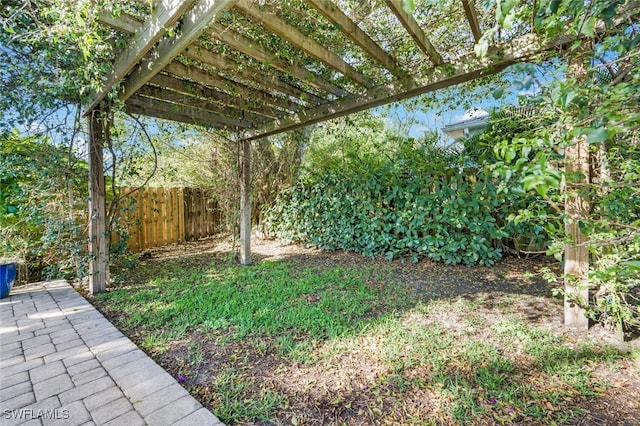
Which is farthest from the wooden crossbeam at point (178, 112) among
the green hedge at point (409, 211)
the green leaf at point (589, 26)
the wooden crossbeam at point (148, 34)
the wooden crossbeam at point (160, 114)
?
the green leaf at point (589, 26)

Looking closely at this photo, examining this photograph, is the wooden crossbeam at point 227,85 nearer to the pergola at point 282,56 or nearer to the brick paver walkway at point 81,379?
the pergola at point 282,56

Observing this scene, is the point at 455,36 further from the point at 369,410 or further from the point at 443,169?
the point at 369,410

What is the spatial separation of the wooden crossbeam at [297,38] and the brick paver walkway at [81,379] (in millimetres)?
2562

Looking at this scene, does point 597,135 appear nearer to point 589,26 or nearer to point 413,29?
point 589,26

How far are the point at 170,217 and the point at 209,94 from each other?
3.97 m

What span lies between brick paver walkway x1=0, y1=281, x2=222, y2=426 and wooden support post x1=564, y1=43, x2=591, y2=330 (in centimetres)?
271

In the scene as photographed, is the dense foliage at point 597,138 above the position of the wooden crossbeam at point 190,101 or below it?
below

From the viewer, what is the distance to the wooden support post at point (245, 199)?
15.8 ft

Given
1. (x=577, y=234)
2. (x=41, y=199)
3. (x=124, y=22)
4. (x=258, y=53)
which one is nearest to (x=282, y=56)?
(x=258, y=53)

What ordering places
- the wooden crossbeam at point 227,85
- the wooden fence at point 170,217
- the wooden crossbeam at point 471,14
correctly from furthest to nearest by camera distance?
1. the wooden fence at point 170,217
2. the wooden crossbeam at point 227,85
3. the wooden crossbeam at point 471,14

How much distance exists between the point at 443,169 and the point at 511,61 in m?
2.09

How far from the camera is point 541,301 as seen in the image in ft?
9.73

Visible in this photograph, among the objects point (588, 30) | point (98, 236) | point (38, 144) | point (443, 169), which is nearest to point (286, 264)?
point (98, 236)

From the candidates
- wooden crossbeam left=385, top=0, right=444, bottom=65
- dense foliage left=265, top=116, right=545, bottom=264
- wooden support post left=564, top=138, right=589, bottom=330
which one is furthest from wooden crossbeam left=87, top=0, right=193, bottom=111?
dense foliage left=265, top=116, right=545, bottom=264
